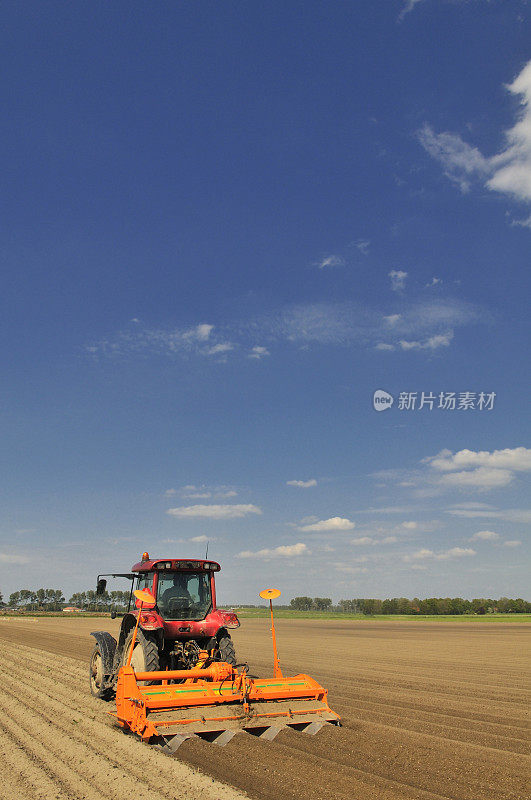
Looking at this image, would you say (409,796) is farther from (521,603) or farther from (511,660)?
(521,603)

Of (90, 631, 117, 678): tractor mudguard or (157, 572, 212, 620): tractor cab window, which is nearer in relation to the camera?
(157, 572, 212, 620): tractor cab window

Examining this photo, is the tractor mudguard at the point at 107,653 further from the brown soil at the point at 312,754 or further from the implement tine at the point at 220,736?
the implement tine at the point at 220,736

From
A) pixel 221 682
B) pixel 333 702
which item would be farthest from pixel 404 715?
pixel 221 682

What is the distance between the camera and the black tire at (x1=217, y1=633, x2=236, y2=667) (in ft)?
30.0

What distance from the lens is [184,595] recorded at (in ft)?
32.6

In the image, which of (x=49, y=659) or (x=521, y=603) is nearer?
(x=49, y=659)

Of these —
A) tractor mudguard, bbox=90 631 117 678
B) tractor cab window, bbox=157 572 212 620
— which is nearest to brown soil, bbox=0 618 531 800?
tractor mudguard, bbox=90 631 117 678

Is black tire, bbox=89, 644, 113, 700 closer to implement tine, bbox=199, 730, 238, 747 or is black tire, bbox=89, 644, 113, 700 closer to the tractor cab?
the tractor cab

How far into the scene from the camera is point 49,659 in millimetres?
19672

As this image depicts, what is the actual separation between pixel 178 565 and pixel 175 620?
896mm

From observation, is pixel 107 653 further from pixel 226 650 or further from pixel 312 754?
pixel 312 754

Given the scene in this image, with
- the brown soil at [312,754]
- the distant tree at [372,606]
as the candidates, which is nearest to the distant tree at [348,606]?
the distant tree at [372,606]

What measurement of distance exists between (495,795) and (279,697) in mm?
2854

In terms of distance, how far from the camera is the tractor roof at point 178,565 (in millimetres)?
9664
